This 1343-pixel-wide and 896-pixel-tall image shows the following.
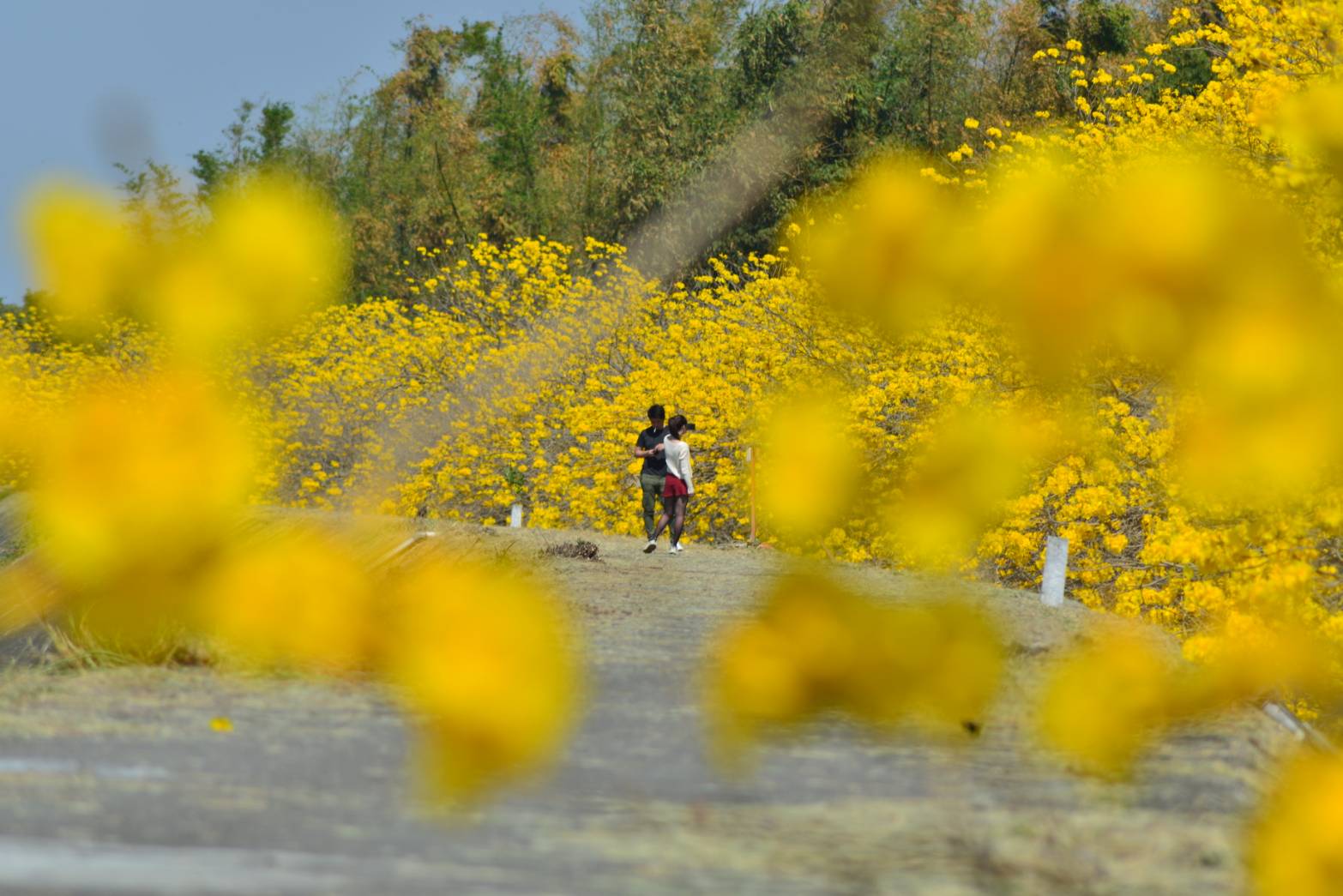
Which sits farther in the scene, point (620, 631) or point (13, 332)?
point (13, 332)

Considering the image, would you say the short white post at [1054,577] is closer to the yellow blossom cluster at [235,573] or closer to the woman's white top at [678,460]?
the yellow blossom cluster at [235,573]

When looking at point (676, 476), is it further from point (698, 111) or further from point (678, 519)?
point (698, 111)

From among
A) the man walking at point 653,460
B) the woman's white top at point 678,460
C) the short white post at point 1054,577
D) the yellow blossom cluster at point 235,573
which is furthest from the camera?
the man walking at point 653,460

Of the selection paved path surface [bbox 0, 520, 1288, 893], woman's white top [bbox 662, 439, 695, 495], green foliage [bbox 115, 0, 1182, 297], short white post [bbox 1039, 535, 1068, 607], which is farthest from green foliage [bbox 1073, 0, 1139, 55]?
paved path surface [bbox 0, 520, 1288, 893]

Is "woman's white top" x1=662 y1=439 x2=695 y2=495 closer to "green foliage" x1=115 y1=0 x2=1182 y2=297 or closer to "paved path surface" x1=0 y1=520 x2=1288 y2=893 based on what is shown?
"paved path surface" x1=0 y1=520 x2=1288 y2=893

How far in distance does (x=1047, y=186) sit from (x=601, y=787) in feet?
39.1

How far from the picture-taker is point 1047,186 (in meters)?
15.9

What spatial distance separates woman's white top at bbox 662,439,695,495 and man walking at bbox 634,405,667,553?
2.9 inches

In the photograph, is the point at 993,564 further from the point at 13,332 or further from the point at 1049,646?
the point at 13,332

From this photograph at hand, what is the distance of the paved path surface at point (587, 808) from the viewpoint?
4.14 m

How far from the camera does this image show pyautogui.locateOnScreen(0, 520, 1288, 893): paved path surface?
4.14m

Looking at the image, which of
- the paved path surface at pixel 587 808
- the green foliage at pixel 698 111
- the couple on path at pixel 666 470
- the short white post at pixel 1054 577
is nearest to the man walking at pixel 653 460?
the couple on path at pixel 666 470

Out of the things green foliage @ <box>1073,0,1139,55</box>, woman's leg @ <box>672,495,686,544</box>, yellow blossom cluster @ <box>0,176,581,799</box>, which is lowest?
woman's leg @ <box>672,495,686,544</box>

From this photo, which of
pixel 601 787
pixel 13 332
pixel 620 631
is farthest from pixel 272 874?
pixel 13 332
